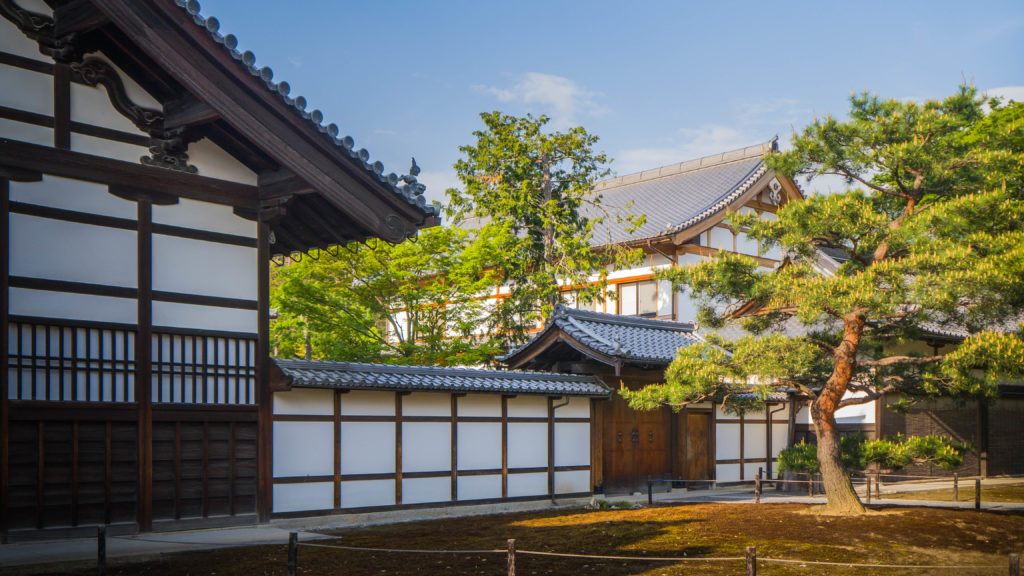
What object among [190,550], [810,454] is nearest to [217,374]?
[190,550]

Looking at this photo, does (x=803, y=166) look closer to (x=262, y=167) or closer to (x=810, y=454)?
(x=810, y=454)

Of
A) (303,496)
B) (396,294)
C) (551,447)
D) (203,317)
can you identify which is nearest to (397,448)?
(303,496)

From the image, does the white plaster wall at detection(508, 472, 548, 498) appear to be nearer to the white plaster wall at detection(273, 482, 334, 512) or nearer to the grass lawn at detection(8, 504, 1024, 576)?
the grass lawn at detection(8, 504, 1024, 576)

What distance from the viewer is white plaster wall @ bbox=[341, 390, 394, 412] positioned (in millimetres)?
15359

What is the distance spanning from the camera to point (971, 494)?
20.3 m

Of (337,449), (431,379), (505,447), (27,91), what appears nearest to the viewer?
(27,91)

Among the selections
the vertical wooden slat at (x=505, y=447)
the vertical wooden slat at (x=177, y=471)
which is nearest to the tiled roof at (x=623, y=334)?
the vertical wooden slat at (x=505, y=447)

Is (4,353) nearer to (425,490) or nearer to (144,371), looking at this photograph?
(144,371)

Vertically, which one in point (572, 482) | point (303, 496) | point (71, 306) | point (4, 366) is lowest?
point (572, 482)

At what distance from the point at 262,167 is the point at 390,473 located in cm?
583

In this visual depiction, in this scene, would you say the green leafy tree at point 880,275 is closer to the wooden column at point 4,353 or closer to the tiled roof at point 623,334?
the tiled roof at point 623,334

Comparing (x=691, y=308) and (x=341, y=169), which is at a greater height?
(x=341, y=169)

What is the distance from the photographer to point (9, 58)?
37.3ft

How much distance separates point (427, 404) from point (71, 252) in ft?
23.0
